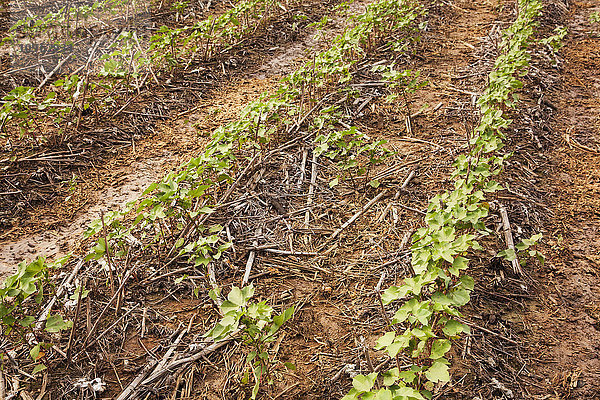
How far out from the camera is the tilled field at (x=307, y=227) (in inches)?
84.0

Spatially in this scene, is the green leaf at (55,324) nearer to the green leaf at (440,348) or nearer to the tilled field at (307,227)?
the tilled field at (307,227)

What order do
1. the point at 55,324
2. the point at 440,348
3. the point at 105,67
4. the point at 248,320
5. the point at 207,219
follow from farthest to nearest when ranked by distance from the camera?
the point at 105,67, the point at 207,219, the point at 55,324, the point at 248,320, the point at 440,348

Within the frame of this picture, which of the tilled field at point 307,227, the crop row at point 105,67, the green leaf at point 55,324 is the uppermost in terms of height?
the crop row at point 105,67

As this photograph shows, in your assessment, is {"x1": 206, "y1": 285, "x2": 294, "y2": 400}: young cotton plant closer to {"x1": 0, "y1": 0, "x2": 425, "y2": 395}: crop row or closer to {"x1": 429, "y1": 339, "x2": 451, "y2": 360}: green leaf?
{"x1": 0, "y1": 0, "x2": 425, "y2": 395}: crop row

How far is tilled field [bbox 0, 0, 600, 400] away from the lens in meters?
2.13

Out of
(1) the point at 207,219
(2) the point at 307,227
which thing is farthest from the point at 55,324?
(2) the point at 307,227

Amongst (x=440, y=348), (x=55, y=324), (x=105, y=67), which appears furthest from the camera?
(x=105, y=67)

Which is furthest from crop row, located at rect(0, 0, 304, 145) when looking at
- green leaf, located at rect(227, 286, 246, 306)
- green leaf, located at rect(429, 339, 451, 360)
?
green leaf, located at rect(429, 339, 451, 360)

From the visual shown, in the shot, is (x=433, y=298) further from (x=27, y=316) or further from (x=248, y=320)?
(x=27, y=316)

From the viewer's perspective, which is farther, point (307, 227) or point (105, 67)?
point (105, 67)

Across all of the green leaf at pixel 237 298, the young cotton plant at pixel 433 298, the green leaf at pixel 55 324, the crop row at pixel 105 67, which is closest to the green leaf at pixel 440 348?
the young cotton plant at pixel 433 298

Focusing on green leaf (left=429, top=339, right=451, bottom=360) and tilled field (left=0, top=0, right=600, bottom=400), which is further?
tilled field (left=0, top=0, right=600, bottom=400)

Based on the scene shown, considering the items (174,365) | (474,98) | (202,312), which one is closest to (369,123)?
(474,98)

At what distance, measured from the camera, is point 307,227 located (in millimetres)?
3131
